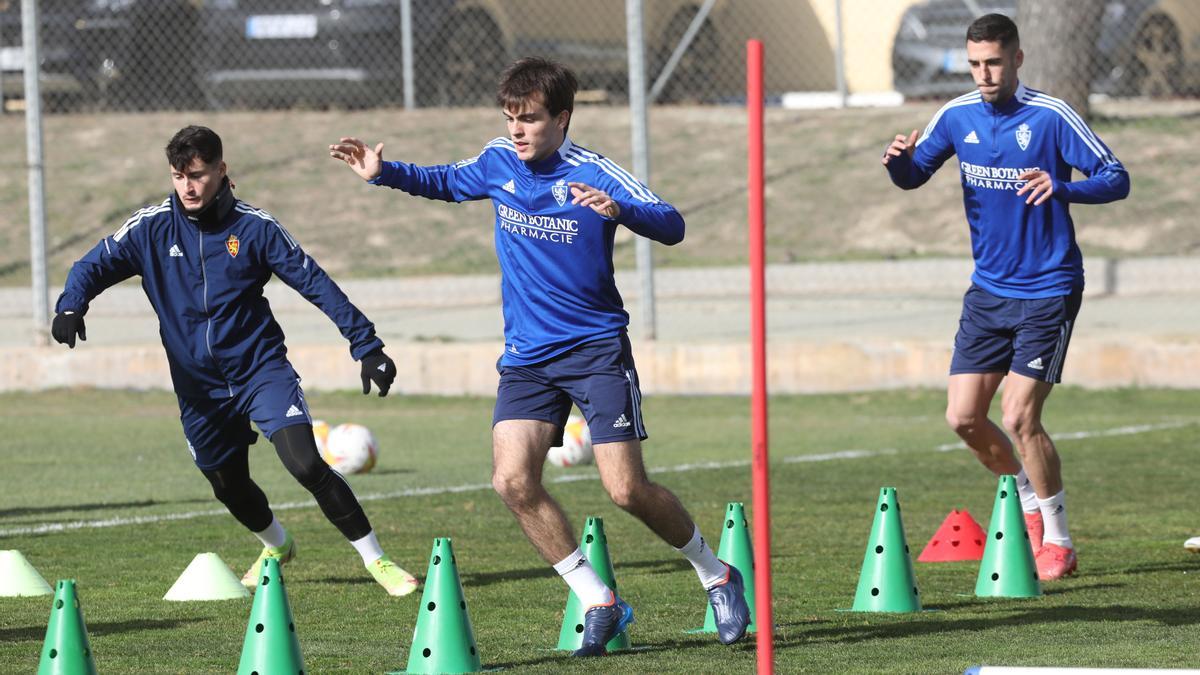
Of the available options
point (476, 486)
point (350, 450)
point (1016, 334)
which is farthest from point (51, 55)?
point (1016, 334)

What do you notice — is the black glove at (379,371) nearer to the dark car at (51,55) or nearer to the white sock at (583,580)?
the white sock at (583,580)

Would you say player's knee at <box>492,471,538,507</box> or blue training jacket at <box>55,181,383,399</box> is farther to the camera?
blue training jacket at <box>55,181,383,399</box>

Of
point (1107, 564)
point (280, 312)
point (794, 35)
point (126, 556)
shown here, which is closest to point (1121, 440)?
point (1107, 564)

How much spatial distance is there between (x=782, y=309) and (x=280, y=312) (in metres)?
4.72

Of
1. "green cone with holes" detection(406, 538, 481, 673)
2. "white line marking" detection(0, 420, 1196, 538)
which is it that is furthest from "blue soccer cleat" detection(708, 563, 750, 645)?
"white line marking" detection(0, 420, 1196, 538)

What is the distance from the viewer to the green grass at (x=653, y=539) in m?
6.65

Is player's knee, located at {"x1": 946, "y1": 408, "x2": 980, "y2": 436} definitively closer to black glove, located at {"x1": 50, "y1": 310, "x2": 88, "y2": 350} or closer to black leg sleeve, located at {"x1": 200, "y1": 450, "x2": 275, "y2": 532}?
black leg sleeve, located at {"x1": 200, "y1": 450, "x2": 275, "y2": 532}

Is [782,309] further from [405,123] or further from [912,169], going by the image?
[912,169]

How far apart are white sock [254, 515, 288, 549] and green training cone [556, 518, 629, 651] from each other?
5.51ft

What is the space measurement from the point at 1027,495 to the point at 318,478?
2.91m

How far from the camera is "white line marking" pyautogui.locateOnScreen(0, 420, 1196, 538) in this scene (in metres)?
9.85

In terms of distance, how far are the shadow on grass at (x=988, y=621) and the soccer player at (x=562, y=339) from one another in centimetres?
32

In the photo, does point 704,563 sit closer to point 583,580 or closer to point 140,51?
point 583,580

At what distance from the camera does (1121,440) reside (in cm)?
1295
